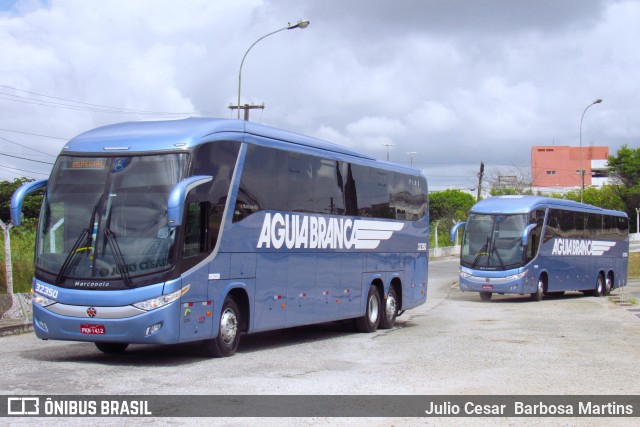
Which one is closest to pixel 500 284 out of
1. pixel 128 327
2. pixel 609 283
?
pixel 609 283

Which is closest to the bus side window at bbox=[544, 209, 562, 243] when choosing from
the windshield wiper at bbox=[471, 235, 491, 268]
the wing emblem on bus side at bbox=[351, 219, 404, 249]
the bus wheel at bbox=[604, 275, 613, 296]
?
the windshield wiper at bbox=[471, 235, 491, 268]

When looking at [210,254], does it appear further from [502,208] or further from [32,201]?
[32,201]

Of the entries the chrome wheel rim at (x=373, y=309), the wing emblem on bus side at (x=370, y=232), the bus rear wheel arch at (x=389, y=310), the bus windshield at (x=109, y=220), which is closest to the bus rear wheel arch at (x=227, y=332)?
the bus windshield at (x=109, y=220)

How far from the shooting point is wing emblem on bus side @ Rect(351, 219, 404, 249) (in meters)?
18.2

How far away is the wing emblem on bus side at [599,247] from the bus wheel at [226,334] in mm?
27121

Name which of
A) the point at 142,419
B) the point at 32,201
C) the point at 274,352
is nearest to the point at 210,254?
the point at 274,352

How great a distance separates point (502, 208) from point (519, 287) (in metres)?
2.82

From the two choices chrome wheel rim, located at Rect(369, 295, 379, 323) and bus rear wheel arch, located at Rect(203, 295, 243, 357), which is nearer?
bus rear wheel arch, located at Rect(203, 295, 243, 357)

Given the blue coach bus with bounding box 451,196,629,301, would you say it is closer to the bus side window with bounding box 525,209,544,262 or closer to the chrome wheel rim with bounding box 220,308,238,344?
the bus side window with bounding box 525,209,544,262

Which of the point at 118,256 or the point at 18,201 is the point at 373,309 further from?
the point at 18,201

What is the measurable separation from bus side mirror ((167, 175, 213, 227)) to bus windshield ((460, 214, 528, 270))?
2060 centimetres

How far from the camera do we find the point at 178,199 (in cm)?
1170

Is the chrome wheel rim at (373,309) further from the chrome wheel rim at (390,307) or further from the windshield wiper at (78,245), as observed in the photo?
the windshield wiper at (78,245)

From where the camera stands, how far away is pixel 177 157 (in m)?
12.7
